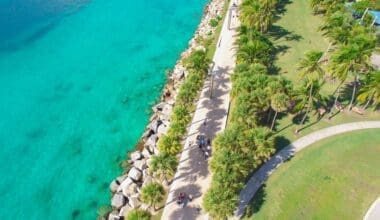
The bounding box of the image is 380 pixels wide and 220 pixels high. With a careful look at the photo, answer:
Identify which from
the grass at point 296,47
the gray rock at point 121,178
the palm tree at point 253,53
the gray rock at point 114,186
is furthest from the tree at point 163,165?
the palm tree at point 253,53

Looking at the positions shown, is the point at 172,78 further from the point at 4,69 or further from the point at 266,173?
the point at 4,69


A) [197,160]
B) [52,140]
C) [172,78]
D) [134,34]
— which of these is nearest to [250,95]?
[197,160]

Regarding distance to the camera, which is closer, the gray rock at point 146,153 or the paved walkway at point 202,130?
the paved walkway at point 202,130

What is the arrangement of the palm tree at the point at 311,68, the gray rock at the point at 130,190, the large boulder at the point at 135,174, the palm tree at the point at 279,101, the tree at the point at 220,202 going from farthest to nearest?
the palm tree at the point at 311,68 → the palm tree at the point at 279,101 → the large boulder at the point at 135,174 → the gray rock at the point at 130,190 → the tree at the point at 220,202

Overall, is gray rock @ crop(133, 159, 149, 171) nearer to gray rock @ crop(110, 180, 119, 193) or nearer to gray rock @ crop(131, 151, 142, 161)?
gray rock @ crop(131, 151, 142, 161)

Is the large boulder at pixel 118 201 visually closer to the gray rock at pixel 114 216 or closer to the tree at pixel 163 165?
the gray rock at pixel 114 216

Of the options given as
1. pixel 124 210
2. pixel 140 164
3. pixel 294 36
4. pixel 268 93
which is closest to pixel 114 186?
pixel 140 164

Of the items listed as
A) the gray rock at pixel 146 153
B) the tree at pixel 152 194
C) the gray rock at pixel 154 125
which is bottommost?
the gray rock at pixel 146 153
